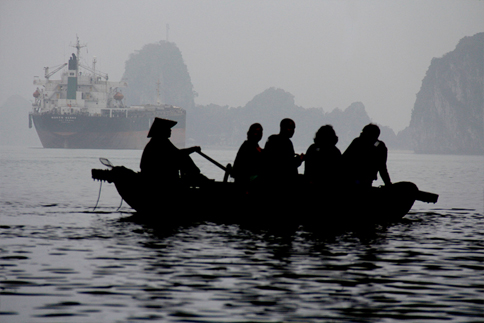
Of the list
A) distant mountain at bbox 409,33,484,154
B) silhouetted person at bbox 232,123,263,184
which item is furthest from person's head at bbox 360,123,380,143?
distant mountain at bbox 409,33,484,154

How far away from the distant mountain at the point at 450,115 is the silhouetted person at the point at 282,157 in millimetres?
182304

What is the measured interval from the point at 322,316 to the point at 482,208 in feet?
48.2

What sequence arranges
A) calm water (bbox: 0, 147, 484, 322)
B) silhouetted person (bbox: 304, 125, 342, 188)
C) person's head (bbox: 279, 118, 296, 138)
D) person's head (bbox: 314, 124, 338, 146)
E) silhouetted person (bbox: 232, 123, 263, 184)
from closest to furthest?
calm water (bbox: 0, 147, 484, 322)
person's head (bbox: 279, 118, 296, 138)
person's head (bbox: 314, 124, 338, 146)
silhouetted person (bbox: 304, 125, 342, 188)
silhouetted person (bbox: 232, 123, 263, 184)

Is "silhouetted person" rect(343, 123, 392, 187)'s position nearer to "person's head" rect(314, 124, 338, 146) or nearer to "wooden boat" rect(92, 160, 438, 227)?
"wooden boat" rect(92, 160, 438, 227)

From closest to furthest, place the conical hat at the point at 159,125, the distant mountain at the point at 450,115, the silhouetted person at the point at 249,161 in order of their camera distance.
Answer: the silhouetted person at the point at 249,161 < the conical hat at the point at 159,125 < the distant mountain at the point at 450,115

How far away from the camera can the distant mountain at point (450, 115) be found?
616ft

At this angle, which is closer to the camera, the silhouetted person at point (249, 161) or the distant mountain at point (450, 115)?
the silhouetted person at point (249, 161)

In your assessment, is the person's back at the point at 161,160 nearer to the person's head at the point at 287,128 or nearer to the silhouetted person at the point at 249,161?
the silhouetted person at the point at 249,161

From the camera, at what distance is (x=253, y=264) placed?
27.4 ft

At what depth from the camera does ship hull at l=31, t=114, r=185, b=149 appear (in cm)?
11750

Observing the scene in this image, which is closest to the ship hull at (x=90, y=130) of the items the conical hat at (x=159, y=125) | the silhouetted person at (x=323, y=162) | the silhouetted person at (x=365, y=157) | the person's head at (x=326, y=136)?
the conical hat at (x=159, y=125)

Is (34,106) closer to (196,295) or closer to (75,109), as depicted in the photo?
(75,109)

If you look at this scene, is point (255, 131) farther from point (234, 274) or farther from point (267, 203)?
point (234, 274)

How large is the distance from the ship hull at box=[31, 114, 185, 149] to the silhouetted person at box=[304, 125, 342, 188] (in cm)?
10788
